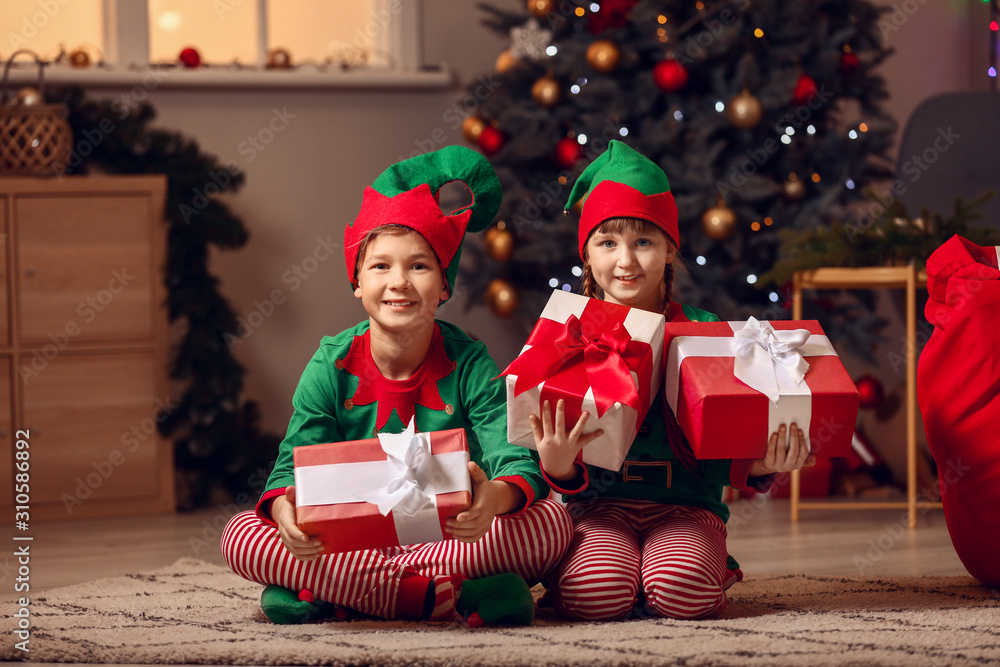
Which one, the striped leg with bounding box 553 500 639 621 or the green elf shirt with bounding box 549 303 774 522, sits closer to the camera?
the striped leg with bounding box 553 500 639 621

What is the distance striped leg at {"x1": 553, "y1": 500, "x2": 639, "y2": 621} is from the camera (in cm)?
159

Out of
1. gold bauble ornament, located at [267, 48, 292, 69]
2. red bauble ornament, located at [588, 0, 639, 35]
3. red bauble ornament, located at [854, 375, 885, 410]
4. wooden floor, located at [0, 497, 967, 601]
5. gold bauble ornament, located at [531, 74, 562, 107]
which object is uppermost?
red bauble ornament, located at [588, 0, 639, 35]

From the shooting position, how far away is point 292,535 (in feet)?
4.79

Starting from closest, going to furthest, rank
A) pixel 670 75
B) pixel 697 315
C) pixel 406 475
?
pixel 406 475 < pixel 697 315 < pixel 670 75

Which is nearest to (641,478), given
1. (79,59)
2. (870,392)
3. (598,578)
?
(598,578)

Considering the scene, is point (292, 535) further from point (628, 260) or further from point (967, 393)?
point (967, 393)

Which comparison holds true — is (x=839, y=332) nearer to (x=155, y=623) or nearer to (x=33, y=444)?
(x=155, y=623)

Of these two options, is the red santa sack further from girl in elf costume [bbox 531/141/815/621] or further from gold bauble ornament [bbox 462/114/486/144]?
gold bauble ornament [bbox 462/114/486/144]

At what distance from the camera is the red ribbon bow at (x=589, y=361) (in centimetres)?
152

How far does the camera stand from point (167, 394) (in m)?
2.89

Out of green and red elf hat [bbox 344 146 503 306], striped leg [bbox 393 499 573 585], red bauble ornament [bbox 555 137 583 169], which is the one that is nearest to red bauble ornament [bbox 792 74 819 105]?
red bauble ornament [bbox 555 137 583 169]

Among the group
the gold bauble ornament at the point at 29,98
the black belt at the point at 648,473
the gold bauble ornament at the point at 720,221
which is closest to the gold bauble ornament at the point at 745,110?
the gold bauble ornament at the point at 720,221

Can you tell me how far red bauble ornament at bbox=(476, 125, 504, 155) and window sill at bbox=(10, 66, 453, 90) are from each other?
1.28 feet

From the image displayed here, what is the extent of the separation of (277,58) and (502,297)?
1.05 m
